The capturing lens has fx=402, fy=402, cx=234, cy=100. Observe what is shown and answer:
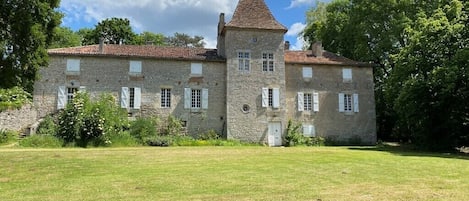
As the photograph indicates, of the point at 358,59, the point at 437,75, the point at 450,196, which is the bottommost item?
the point at 450,196

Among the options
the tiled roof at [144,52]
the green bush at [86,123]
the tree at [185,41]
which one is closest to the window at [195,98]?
the tiled roof at [144,52]

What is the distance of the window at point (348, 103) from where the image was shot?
2491 cm

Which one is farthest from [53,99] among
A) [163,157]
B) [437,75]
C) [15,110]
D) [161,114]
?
[437,75]

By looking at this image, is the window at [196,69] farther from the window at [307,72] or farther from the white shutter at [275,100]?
the window at [307,72]

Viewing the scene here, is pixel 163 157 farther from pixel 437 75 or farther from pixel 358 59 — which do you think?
pixel 358 59

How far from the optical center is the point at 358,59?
28797mm

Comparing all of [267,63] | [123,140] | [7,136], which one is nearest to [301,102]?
[267,63]

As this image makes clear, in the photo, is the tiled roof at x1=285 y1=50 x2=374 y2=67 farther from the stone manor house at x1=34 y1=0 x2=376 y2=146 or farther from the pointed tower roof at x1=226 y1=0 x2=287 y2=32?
the pointed tower roof at x1=226 y1=0 x2=287 y2=32

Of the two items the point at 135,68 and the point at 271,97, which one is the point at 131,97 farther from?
the point at 271,97

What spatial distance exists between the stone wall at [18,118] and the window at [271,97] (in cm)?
1272

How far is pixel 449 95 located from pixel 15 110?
837 inches

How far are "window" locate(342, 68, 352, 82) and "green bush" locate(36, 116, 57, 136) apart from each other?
1696 centimetres

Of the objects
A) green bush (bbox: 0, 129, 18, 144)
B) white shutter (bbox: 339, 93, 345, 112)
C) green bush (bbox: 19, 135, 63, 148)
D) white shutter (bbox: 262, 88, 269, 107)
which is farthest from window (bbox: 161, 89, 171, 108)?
white shutter (bbox: 339, 93, 345, 112)

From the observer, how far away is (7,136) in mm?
18906
